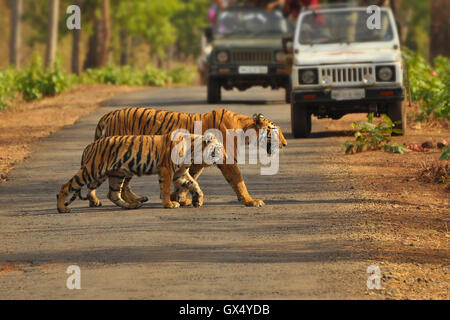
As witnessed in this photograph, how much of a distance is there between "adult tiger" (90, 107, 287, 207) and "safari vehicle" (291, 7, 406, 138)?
5679 millimetres

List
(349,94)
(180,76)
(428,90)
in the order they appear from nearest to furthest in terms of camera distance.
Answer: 1. (349,94)
2. (428,90)
3. (180,76)

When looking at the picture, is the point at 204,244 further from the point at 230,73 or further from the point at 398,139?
the point at 230,73

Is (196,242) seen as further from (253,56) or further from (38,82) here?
(38,82)

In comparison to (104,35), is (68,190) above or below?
below

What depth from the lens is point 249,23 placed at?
25.3 m

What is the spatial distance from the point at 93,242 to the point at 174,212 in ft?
5.29

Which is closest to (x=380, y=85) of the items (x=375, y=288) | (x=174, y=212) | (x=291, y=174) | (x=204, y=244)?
(x=291, y=174)

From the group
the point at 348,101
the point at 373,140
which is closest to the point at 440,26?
the point at 348,101

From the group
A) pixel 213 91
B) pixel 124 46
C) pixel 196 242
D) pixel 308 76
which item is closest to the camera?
pixel 196 242

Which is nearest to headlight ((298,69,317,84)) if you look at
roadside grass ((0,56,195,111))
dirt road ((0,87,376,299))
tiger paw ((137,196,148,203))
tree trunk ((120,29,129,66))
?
dirt road ((0,87,376,299))

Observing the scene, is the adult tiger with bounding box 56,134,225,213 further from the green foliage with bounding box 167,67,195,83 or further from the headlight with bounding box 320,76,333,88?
the green foliage with bounding box 167,67,195,83

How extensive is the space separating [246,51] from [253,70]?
1.47 ft

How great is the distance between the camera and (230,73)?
79.2 ft
